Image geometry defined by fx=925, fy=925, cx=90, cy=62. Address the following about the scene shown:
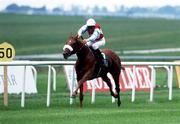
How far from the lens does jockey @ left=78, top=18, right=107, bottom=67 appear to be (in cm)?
1856

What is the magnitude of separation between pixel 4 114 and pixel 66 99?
194 inches

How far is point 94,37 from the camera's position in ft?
61.1

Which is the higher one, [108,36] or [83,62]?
[83,62]

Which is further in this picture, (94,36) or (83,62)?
(94,36)

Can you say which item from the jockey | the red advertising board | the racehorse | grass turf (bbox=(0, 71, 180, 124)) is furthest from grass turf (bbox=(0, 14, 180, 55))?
the jockey

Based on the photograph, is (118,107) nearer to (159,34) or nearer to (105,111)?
(105,111)

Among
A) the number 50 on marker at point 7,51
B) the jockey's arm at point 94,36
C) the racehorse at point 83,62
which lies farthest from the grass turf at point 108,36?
the number 50 on marker at point 7,51

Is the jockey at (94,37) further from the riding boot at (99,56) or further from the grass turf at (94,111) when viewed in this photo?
the grass turf at (94,111)

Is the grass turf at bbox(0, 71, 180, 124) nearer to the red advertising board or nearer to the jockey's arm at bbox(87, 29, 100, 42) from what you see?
the red advertising board

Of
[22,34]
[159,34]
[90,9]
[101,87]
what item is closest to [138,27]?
[159,34]

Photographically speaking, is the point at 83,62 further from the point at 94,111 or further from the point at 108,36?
the point at 108,36

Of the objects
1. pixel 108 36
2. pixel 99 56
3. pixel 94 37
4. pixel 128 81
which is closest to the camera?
pixel 94 37

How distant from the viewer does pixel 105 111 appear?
16.8 m

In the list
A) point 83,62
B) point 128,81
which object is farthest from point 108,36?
point 83,62
